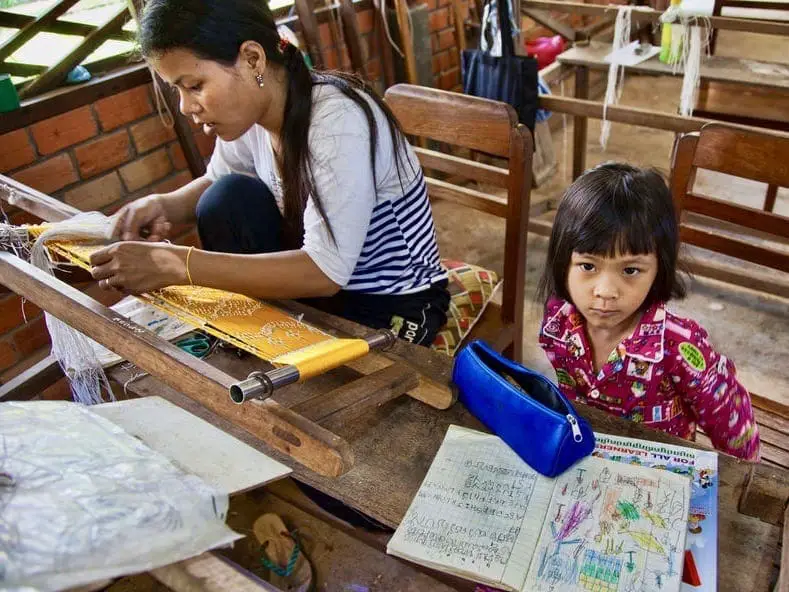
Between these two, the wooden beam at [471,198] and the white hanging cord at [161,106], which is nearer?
the wooden beam at [471,198]

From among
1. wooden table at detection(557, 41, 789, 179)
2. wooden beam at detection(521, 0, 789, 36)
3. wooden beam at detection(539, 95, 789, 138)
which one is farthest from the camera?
wooden table at detection(557, 41, 789, 179)

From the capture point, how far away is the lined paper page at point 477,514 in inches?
32.6

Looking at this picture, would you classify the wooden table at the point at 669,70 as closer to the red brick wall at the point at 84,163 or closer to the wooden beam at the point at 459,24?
the wooden beam at the point at 459,24

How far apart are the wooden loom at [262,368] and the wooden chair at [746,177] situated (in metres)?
0.83

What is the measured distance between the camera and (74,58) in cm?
215

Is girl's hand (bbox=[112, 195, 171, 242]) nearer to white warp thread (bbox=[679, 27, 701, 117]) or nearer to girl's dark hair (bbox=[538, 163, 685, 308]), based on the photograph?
girl's dark hair (bbox=[538, 163, 685, 308])

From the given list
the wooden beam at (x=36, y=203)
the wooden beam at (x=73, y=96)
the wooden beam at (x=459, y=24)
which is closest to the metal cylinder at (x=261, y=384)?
the wooden beam at (x=36, y=203)

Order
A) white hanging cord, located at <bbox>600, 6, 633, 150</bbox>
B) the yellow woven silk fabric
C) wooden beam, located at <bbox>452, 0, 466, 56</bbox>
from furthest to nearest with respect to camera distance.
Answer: wooden beam, located at <bbox>452, 0, 466, 56</bbox>
white hanging cord, located at <bbox>600, 6, 633, 150</bbox>
the yellow woven silk fabric

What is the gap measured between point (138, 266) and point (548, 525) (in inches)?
34.9

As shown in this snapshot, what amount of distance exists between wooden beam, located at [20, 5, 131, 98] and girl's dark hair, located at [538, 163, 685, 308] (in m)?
1.73

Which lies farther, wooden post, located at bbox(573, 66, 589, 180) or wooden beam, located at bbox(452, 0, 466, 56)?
wooden beam, located at bbox(452, 0, 466, 56)

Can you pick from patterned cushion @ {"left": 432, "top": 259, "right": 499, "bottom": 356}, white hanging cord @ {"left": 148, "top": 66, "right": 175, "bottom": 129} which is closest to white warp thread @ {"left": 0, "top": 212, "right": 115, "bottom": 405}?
patterned cushion @ {"left": 432, "top": 259, "right": 499, "bottom": 356}

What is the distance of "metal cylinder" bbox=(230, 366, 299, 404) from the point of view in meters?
0.88

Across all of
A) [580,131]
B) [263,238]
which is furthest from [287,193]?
[580,131]
